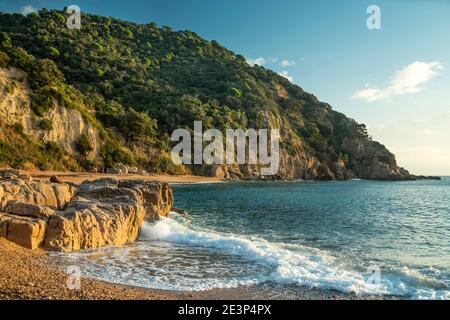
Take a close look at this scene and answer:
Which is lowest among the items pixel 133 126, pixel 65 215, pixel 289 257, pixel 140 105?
pixel 289 257

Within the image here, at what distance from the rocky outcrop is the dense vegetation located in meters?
32.4

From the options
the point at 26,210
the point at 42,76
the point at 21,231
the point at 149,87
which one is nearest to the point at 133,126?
the point at 42,76

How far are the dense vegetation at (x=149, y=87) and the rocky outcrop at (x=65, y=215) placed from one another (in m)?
32.4

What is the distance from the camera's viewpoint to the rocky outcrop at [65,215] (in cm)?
1238

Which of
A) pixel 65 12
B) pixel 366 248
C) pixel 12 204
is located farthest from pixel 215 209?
pixel 65 12

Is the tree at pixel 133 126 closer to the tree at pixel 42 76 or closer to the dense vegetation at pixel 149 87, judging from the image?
the dense vegetation at pixel 149 87

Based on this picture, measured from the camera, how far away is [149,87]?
3039 inches

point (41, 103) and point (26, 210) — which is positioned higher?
point (41, 103)

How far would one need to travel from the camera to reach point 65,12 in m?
105

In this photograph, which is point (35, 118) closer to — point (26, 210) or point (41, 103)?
point (41, 103)

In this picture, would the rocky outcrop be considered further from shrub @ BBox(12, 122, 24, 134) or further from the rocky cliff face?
the rocky cliff face

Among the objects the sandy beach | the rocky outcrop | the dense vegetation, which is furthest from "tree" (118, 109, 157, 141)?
the sandy beach

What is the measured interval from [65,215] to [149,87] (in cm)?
6657
